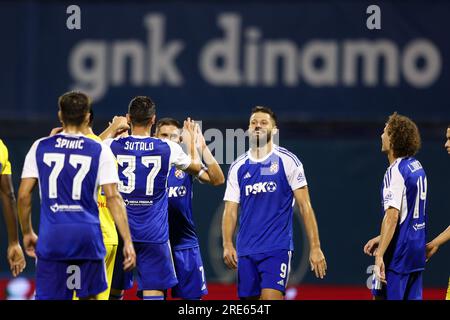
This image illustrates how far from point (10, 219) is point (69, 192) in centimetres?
80

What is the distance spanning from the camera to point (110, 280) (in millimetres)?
9414

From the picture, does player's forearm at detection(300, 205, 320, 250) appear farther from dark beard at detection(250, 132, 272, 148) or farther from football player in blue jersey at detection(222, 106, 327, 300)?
dark beard at detection(250, 132, 272, 148)

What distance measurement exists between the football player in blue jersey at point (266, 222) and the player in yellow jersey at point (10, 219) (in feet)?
6.69

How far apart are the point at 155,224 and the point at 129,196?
0.37m

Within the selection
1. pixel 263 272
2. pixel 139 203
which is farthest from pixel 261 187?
pixel 139 203

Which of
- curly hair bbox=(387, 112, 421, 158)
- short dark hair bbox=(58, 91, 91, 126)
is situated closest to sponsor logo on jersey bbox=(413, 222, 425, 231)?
curly hair bbox=(387, 112, 421, 158)

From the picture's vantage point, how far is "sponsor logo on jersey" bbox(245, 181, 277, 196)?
9.45 metres

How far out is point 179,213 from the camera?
1038 centimetres

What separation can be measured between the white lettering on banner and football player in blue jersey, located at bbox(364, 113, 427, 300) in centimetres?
592

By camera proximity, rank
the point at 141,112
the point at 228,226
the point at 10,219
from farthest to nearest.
A: the point at 228,226 < the point at 141,112 < the point at 10,219

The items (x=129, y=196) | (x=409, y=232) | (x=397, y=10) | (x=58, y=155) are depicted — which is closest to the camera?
(x=58, y=155)

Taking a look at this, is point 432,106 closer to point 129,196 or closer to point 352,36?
point 352,36

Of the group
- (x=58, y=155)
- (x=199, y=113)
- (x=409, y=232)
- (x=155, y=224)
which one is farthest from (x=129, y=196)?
(x=199, y=113)

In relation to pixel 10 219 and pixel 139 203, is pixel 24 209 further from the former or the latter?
pixel 139 203
